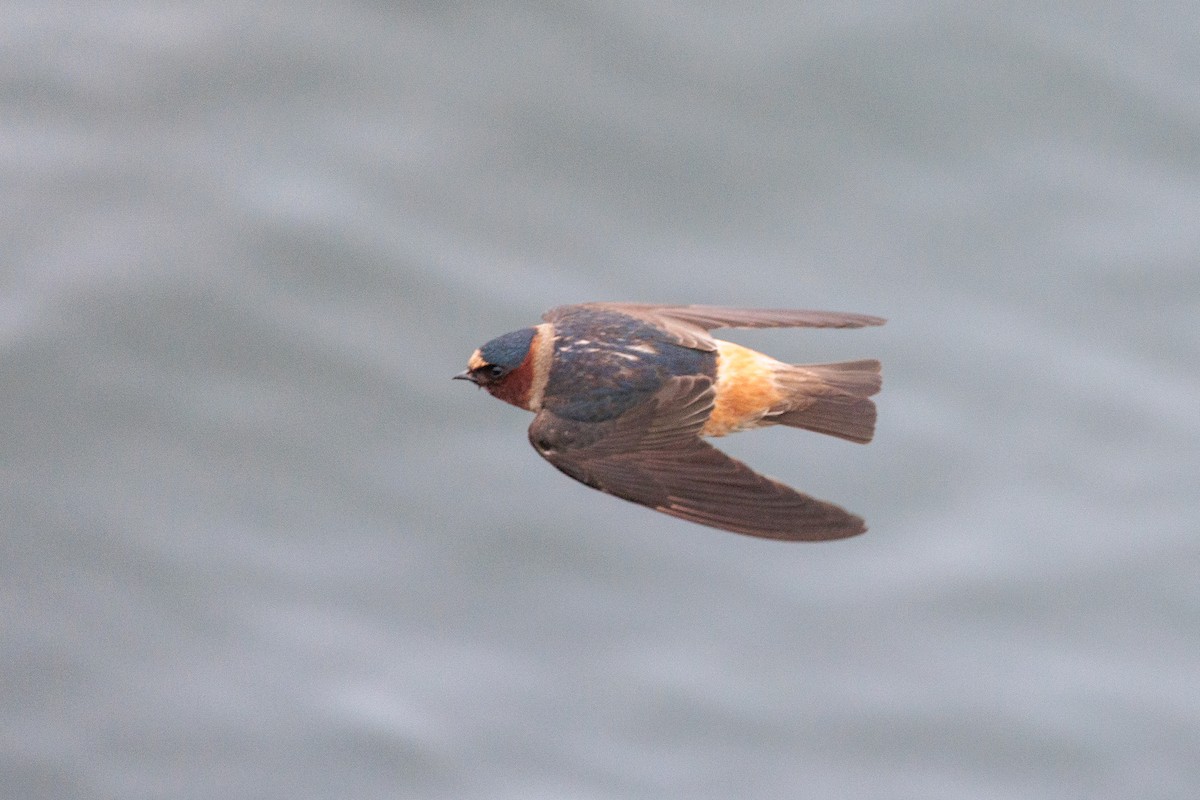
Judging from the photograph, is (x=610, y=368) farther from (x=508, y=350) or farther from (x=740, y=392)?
(x=740, y=392)

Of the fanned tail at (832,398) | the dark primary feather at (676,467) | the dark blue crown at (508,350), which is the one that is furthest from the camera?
the fanned tail at (832,398)

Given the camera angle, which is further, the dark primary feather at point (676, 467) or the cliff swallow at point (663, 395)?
the cliff swallow at point (663, 395)

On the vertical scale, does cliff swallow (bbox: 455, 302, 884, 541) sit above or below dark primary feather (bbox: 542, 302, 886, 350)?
below

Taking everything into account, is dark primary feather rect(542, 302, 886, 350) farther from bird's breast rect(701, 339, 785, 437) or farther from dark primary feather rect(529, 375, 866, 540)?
dark primary feather rect(529, 375, 866, 540)

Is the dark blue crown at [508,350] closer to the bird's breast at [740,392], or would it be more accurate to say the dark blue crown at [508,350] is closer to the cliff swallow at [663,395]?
the cliff swallow at [663,395]

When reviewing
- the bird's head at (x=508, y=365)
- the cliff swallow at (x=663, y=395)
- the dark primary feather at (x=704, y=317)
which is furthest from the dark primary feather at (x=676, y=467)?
the dark primary feather at (x=704, y=317)

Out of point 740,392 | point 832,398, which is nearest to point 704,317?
point 740,392

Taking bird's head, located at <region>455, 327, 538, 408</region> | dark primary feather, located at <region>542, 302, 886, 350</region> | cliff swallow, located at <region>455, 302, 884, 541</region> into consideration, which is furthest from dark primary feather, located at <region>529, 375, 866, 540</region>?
dark primary feather, located at <region>542, 302, 886, 350</region>
